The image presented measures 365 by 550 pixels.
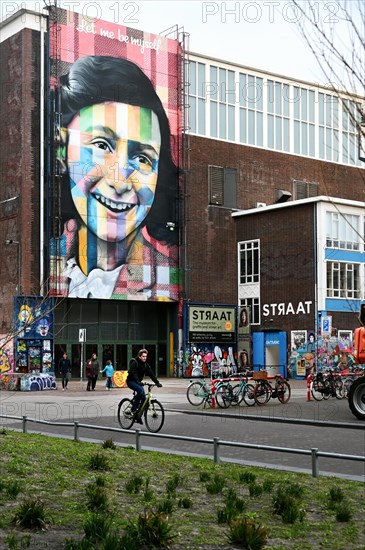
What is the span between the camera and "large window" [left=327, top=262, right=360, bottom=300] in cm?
5600

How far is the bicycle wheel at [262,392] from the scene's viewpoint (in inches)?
1094

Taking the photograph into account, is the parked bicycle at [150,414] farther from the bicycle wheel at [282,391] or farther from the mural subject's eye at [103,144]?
the mural subject's eye at [103,144]

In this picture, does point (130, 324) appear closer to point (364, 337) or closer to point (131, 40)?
point (131, 40)

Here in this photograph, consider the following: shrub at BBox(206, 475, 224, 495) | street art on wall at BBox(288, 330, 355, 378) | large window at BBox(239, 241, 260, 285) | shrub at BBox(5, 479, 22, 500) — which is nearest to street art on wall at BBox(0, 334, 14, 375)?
street art on wall at BBox(288, 330, 355, 378)

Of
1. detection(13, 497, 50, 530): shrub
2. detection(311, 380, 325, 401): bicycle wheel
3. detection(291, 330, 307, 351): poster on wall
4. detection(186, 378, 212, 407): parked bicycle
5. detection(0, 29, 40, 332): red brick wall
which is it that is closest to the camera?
detection(13, 497, 50, 530): shrub

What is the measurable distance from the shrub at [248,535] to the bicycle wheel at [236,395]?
63.0ft

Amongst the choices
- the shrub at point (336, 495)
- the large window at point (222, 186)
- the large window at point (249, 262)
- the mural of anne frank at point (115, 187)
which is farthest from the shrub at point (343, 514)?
the large window at point (222, 186)

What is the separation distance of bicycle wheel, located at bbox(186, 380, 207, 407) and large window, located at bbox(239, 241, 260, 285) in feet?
107

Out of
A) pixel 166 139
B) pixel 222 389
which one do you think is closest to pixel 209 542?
pixel 222 389

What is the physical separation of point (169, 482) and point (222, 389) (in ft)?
53.2

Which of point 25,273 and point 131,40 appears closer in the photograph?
point 25,273

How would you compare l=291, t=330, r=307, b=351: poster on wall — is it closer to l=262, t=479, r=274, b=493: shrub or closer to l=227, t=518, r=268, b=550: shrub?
l=262, t=479, r=274, b=493: shrub

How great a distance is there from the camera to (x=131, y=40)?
189 ft

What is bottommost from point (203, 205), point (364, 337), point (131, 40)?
point (364, 337)
